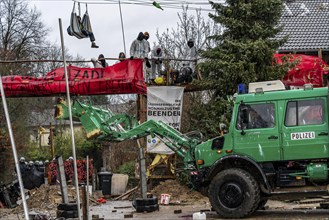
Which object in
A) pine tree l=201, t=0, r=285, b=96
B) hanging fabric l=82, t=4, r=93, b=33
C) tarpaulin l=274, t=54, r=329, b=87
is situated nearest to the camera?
hanging fabric l=82, t=4, r=93, b=33

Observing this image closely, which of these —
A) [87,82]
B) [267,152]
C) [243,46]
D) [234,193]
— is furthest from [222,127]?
[243,46]

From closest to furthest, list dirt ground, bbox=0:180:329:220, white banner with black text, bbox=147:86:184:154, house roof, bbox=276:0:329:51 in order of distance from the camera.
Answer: dirt ground, bbox=0:180:329:220 → white banner with black text, bbox=147:86:184:154 → house roof, bbox=276:0:329:51

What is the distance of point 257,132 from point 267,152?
510 mm

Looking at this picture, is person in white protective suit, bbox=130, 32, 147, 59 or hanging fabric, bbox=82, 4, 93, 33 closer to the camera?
hanging fabric, bbox=82, 4, 93, 33

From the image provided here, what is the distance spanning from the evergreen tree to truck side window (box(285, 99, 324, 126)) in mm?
6120

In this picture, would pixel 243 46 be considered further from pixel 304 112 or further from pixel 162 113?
pixel 304 112

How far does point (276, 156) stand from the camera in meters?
14.4

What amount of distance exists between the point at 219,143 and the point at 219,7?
8402mm

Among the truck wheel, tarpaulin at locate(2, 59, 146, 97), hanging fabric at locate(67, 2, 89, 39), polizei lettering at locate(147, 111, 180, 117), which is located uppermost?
hanging fabric at locate(67, 2, 89, 39)

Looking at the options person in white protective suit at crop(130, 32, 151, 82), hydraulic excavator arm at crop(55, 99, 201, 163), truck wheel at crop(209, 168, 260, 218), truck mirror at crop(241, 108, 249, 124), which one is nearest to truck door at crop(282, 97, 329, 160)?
truck mirror at crop(241, 108, 249, 124)

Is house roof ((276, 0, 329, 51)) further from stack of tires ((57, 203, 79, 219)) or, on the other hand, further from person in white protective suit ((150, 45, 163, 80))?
stack of tires ((57, 203, 79, 219))

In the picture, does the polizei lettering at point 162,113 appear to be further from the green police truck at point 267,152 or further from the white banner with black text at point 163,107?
the green police truck at point 267,152

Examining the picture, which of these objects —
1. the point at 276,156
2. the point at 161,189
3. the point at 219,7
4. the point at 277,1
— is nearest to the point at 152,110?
the point at 161,189

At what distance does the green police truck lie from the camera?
14.1 m
